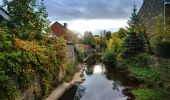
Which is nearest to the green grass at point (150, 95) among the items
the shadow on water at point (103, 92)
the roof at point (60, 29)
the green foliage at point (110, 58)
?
the shadow on water at point (103, 92)

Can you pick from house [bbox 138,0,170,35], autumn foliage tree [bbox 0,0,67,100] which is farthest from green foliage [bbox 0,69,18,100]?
house [bbox 138,0,170,35]

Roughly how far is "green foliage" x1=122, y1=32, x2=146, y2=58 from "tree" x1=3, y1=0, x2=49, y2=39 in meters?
14.7

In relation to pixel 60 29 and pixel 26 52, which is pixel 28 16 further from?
pixel 60 29

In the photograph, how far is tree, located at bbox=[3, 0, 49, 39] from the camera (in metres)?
24.2

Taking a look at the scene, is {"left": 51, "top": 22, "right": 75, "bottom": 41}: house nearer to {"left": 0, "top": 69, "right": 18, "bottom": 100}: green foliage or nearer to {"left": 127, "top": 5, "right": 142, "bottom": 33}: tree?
{"left": 127, "top": 5, "right": 142, "bottom": 33}: tree

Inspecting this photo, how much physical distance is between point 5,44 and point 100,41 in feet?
345

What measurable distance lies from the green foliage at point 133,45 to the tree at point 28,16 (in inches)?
577

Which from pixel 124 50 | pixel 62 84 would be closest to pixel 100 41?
pixel 124 50

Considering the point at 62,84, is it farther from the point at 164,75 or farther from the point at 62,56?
the point at 164,75

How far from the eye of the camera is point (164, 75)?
20.5m

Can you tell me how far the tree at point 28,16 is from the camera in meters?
24.2

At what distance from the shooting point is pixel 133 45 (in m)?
38.7

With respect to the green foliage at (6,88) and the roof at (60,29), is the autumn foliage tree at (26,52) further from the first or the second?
the roof at (60,29)

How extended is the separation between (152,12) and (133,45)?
22.5ft
